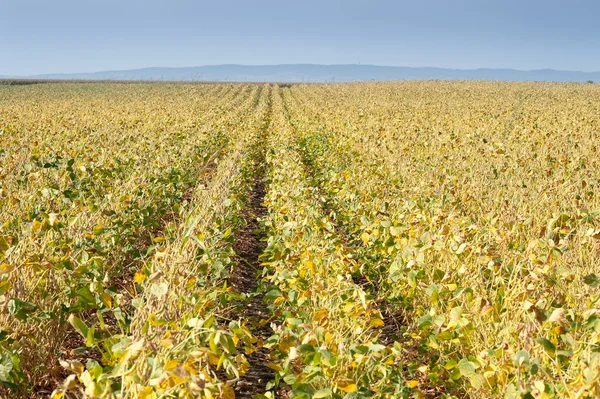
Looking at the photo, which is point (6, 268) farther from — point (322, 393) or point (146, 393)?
point (322, 393)

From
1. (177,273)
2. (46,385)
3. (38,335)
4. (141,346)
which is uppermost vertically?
(141,346)

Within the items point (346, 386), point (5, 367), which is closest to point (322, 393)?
point (346, 386)

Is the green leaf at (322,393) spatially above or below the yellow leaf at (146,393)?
below

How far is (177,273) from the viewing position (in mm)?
3449

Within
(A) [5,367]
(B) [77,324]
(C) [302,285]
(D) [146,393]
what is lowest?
(C) [302,285]

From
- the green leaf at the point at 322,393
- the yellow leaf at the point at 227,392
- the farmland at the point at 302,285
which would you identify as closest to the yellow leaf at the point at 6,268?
the farmland at the point at 302,285

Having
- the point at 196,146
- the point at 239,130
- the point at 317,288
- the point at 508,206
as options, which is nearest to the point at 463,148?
the point at 508,206

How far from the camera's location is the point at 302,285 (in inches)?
151

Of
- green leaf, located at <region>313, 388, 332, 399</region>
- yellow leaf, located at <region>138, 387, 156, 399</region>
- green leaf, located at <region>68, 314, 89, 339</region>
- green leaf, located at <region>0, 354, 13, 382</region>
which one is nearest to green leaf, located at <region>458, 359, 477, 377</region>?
green leaf, located at <region>313, 388, 332, 399</region>

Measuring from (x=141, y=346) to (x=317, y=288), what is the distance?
183 cm

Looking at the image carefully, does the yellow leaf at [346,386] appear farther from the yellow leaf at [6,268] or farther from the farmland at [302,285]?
the yellow leaf at [6,268]

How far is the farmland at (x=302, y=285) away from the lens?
97.3 inches

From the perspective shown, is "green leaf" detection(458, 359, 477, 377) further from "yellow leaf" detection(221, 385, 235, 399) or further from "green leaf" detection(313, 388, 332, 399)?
"yellow leaf" detection(221, 385, 235, 399)

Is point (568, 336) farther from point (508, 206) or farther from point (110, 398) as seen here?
point (508, 206)
